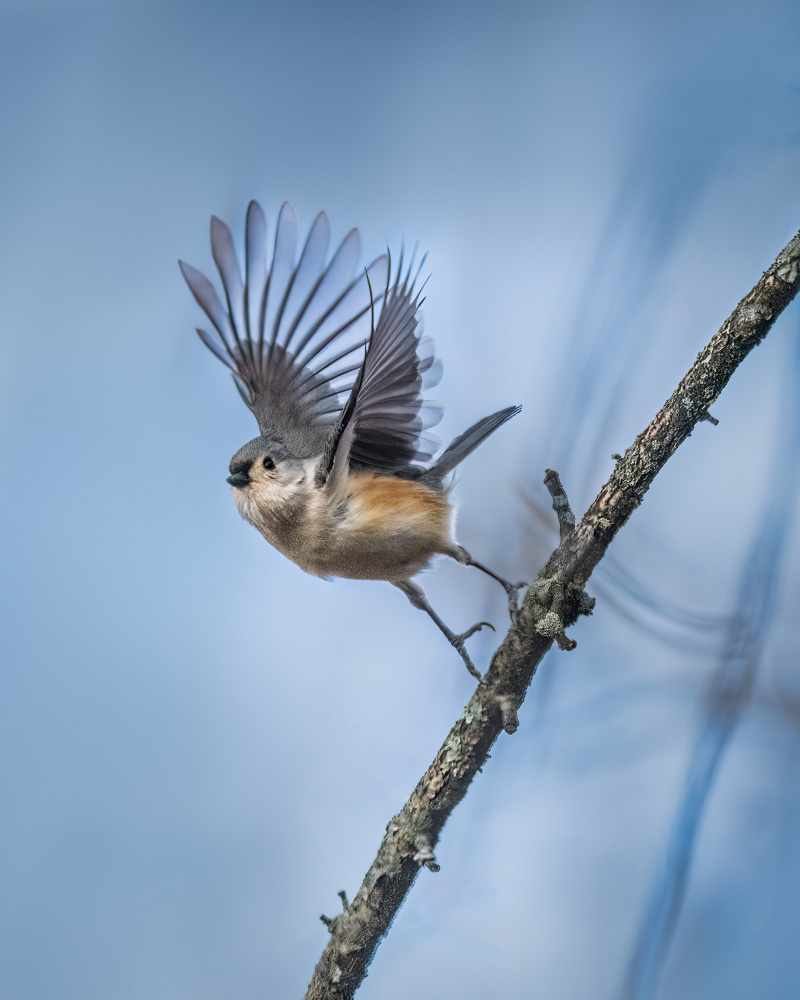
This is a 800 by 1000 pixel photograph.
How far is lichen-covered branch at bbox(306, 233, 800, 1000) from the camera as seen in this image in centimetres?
77

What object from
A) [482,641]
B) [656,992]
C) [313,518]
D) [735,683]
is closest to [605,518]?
[313,518]

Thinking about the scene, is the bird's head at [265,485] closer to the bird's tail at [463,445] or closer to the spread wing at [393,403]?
the spread wing at [393,403]

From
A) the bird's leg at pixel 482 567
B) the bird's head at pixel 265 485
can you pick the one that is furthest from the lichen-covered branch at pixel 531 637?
the bird's head at pixel 265 485

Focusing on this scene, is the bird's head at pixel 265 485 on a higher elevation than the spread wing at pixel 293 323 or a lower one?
lower

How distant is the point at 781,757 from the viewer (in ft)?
3.79

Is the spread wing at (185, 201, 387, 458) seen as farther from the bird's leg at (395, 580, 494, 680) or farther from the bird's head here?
the bird's leg at (395, 580, 494, 680)

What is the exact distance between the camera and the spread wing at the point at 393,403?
0.85 meters

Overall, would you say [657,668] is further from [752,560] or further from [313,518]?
[313,518]

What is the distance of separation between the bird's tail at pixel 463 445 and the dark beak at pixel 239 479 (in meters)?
0.24

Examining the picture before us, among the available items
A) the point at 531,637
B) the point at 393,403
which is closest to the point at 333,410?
the point at 393,403

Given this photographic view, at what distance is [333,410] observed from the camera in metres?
1.03

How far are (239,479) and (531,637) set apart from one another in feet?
1.19

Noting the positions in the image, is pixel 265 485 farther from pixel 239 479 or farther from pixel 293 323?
pixel 293 323

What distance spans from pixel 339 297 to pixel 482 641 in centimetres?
53
